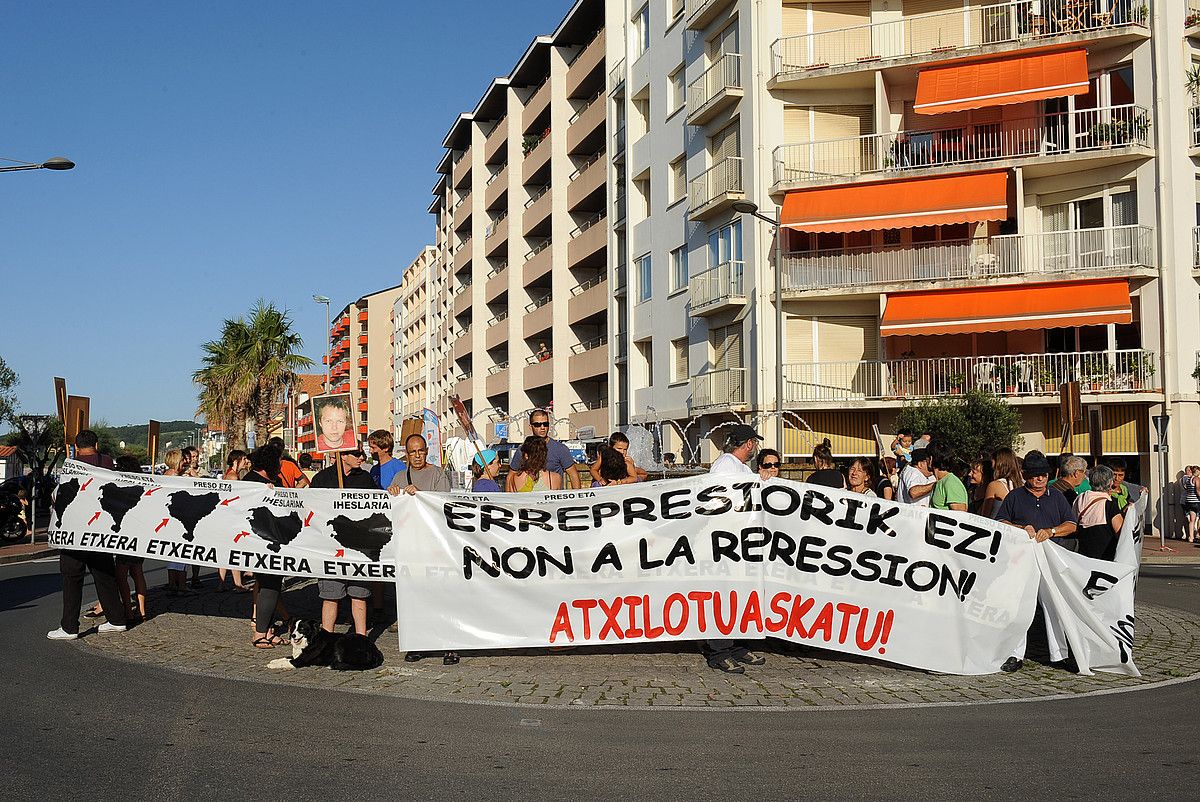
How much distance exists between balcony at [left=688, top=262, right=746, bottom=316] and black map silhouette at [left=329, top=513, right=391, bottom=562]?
24.7m

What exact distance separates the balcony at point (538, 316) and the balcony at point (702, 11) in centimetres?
1849

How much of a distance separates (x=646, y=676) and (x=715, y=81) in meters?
29.1

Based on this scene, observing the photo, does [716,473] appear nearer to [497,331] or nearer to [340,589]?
[340,589]

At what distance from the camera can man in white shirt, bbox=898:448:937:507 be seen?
12148mm

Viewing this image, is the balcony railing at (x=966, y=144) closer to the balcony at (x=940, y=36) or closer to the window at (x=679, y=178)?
the balcony at (x=940, y=36)

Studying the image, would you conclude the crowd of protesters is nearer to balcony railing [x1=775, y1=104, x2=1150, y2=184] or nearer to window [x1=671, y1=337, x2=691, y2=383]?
balcony railing [x1=775, y1=104, x2=1150, y2=184]

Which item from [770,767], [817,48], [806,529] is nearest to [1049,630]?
[806,529]

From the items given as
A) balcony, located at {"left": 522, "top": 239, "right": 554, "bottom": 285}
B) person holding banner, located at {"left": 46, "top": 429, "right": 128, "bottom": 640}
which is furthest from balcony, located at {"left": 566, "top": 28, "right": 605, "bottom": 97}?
person holding banner, located at {"left": 46, "top": 429, "right": 128, "bottom": 640}

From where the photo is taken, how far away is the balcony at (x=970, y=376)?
1174 inches

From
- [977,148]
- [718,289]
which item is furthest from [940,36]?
[718,289]

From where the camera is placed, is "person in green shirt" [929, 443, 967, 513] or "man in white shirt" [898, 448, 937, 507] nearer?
"person in green shirt" [929, 443, 967, 513]

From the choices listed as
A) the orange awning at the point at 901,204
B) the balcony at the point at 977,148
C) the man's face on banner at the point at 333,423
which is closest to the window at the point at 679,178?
the balcony at the point at 977,148

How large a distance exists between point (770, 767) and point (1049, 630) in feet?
13.6

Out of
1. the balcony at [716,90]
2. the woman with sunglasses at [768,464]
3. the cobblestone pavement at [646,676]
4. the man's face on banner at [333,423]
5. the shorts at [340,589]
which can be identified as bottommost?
the cobblestone pavement at [646,676]
